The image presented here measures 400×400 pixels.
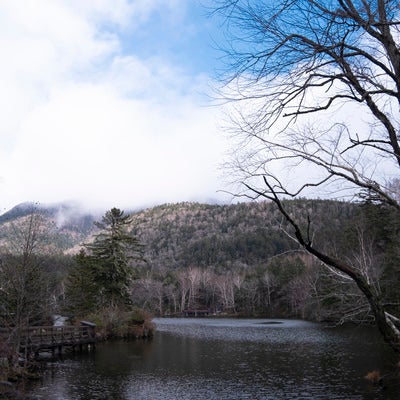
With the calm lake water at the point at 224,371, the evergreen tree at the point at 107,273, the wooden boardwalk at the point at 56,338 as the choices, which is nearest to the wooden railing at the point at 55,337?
the wooden boardwalk at the point at 56,338

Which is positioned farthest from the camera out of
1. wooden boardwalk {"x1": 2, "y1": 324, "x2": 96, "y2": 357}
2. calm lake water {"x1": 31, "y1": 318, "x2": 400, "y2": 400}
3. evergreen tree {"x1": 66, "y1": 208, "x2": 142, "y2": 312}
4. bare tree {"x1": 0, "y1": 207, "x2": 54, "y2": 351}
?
evergreen tree {"x1": 66, "y1": 208, "x2": 142, "y2": 312}

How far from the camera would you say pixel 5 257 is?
27.2 meters

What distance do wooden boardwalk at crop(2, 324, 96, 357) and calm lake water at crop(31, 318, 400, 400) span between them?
5.29 ft

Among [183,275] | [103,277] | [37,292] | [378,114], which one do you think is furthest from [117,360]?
[183,275]

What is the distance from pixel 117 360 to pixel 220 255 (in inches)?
5689

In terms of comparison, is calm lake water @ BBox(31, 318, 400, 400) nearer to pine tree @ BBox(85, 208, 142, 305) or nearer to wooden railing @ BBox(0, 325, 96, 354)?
wooden railing @ BBox(0, 325, 96, 354)

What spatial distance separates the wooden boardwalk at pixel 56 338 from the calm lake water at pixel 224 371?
1.61m

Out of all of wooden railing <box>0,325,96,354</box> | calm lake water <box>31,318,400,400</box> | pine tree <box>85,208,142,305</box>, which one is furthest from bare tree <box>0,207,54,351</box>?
pine tree <box>85,208,142,305</box>

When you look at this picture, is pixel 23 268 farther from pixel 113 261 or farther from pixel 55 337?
pixel 113 261

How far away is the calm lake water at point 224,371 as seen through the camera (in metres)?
19.4

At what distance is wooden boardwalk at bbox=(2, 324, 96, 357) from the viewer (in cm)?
3069

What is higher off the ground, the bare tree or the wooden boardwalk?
the bare tree

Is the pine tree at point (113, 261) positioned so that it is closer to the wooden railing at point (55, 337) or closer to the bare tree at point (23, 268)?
the wooden railing at point (55, 337)

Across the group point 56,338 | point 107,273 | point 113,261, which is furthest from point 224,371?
point 107,273
